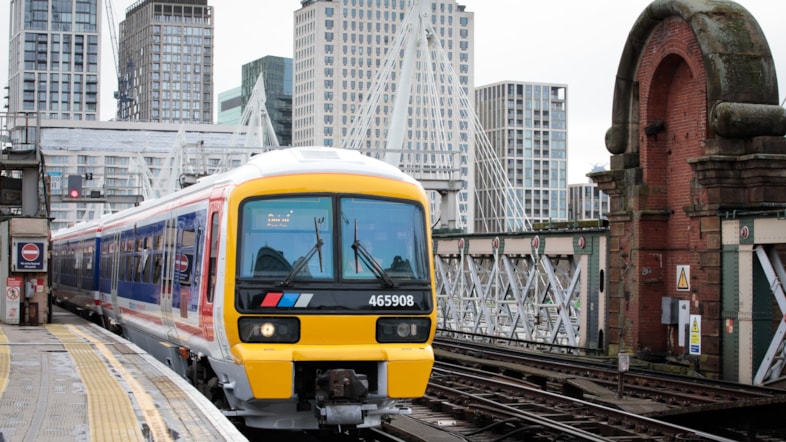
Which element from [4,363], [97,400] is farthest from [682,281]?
[97,400]

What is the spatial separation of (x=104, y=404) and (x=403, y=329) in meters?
3.46

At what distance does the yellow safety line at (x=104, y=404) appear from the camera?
937 centimetres

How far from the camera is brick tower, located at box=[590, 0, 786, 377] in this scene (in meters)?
21.5

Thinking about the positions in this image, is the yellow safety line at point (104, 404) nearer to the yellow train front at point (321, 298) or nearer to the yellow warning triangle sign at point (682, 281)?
the yellow train front at point (321, 298)

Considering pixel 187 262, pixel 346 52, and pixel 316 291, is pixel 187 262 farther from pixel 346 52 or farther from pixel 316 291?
pixel 346 52

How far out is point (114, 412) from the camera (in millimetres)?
10422

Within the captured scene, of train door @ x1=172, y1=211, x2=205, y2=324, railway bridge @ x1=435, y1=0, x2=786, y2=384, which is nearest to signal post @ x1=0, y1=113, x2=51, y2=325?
train door @ x1=172, y1=211, x2=205, y2=324

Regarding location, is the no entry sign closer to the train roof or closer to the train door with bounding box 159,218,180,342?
the train door with bounding box 159,218,180,342

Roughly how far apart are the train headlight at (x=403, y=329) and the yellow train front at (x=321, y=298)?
1 centimetres

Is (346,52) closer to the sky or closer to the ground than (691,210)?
closer to the sky

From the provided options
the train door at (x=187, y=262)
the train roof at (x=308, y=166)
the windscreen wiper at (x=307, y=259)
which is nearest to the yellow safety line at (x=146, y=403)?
the train door at (x=187, y=262)

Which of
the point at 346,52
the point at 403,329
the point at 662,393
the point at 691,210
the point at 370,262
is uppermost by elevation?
the point at 346,52

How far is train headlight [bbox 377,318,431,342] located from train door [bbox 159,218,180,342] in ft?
13.9

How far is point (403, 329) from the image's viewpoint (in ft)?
41.0
